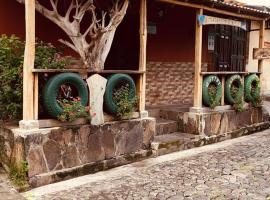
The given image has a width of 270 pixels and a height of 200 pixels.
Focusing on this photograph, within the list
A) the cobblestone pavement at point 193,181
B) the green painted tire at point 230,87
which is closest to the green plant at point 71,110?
the cobblestone pavement at point 193,181

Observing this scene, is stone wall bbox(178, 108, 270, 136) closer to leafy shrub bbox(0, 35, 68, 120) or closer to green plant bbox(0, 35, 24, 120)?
leafy shrub bbox(0, 35, 68, 120)

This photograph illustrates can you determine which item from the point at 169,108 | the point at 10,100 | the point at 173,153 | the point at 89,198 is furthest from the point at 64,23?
the point at 169,108

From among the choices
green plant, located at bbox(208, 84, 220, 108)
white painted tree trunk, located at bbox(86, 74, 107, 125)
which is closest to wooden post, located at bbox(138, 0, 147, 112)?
white painted tree trunk, located at bbox(86, 74, 107, 125)

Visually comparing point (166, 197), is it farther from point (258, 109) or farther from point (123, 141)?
point (258, 109)

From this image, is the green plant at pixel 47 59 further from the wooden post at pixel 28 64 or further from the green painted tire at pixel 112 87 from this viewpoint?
the green painted tire at pixel 112 87

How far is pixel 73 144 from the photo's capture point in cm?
643

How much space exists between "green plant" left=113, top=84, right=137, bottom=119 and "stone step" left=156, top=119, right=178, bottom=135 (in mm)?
1793

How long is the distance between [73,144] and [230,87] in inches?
203

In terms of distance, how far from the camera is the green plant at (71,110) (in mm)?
6215

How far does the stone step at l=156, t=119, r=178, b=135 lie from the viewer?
29.4ft

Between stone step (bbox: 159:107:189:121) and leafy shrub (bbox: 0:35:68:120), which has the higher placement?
leafy shrub (bbox: 0:35:68:120)

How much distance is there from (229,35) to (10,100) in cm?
876

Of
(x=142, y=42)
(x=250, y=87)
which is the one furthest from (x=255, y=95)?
(x=142, y=42)

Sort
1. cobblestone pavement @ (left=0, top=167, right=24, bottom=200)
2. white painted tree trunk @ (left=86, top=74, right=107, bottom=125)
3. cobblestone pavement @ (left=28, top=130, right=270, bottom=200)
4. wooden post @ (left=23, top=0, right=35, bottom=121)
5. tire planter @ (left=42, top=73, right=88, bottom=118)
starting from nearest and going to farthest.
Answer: cobblestone pavement @ (left=0, top=167, right=24, bottom=200), cobblestone pavement @ (left=28, top=130, right=270, bottom=200), wooden post @ (left=23, top=0, right=35, bottom=121), tire planter @ (left=42, top=73, right=88, bottom=118), white painted tree trunk @ (left=86, top=74, right=107, bottom=125)
